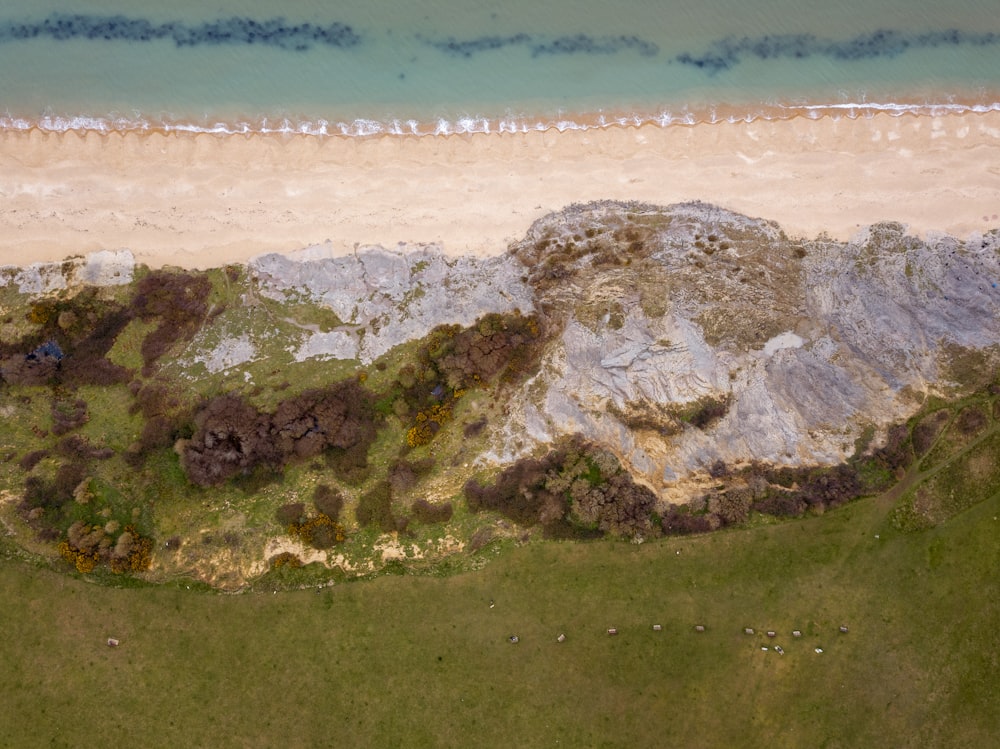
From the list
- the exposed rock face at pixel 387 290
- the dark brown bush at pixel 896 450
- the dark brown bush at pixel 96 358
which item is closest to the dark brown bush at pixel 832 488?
the dark brown bush at pixel 896 450

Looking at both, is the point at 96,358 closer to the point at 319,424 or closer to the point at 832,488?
the point at 319,424

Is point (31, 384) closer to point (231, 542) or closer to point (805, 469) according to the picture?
point (231, 542)

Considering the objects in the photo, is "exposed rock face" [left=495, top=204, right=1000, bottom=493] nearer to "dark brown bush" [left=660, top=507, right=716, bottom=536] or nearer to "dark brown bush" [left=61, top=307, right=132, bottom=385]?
"dark brown bush" [left=660, top=507, right=716, bottom=536]

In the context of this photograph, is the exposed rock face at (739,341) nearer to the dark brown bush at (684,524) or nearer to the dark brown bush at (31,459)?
the dark brown bush at (684,524)

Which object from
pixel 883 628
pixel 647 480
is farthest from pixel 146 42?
pixel 883 628

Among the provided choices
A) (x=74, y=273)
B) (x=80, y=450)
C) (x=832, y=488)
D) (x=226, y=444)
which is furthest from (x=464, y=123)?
(x=832, y=488)

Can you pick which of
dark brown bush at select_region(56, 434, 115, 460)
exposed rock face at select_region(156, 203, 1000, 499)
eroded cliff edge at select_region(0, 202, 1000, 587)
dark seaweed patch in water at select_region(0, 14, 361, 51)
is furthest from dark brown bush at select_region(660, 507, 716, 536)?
dark seaweed patch in water at select_region(0, 14, 361, 51)
